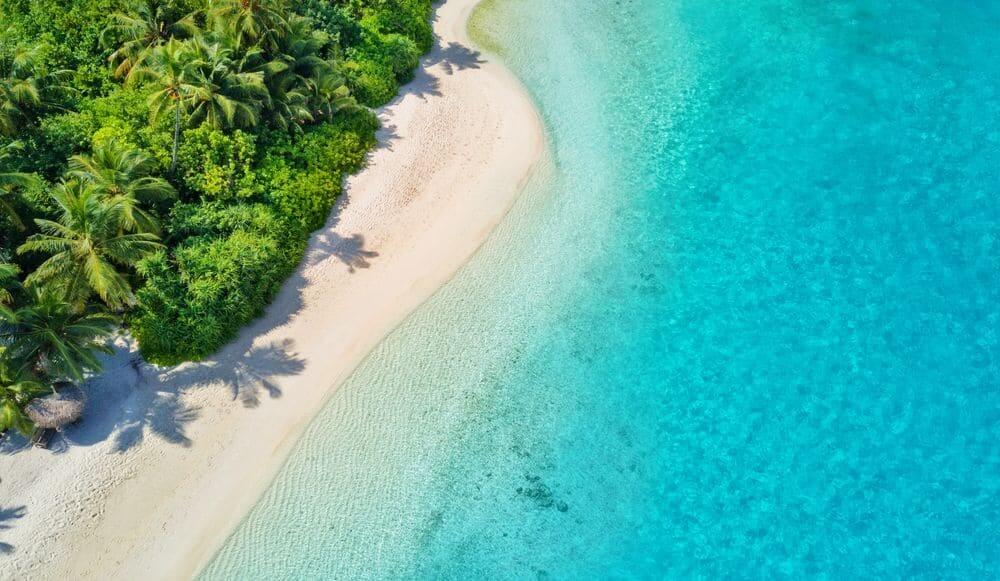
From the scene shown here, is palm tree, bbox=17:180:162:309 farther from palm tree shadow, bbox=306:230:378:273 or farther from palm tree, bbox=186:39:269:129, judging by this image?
palm tree shadow, bbox=306:230:378:273

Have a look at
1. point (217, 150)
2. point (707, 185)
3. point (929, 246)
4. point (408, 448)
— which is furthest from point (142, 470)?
point (929, 246)

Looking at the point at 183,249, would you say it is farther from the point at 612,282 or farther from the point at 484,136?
the point at 612,282

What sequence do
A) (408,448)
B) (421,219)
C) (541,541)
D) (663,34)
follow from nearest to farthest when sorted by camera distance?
(541,541) < (408,448) < (421,219) < (663,34)

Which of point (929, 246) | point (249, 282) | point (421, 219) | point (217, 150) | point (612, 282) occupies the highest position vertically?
point (217, 150)

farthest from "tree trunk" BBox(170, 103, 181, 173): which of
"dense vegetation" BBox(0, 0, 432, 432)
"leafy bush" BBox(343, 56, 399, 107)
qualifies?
"leafy bush" BBox(343, 56, 399, 107)

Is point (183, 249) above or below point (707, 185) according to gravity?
above

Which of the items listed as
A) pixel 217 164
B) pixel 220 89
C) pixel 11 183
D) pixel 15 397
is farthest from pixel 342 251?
pixel 15 397

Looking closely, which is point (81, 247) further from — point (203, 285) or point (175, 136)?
point (175, 136)

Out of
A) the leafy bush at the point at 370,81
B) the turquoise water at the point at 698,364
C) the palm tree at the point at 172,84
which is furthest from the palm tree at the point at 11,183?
the leafy bush at the point at 370,81
